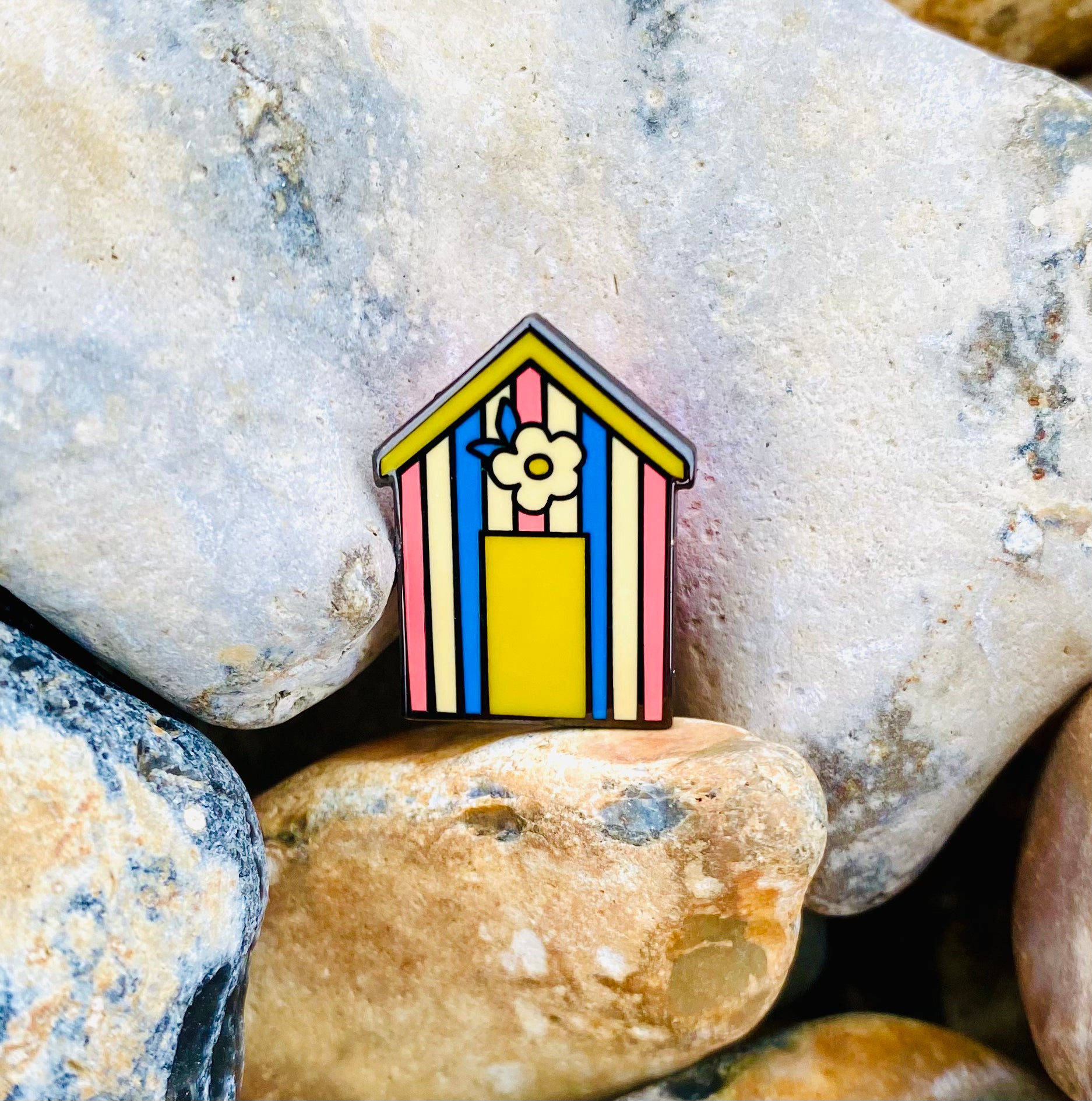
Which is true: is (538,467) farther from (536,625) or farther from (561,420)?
(536,625)

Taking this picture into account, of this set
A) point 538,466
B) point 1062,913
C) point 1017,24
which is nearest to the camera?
point 538,466

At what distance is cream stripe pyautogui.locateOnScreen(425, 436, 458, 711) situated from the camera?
97 cm

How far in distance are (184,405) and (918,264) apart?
2.23ft

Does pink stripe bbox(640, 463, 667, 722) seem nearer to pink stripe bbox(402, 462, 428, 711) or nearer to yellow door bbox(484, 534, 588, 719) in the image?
yellow door bbox(484, 534, 588, 719)

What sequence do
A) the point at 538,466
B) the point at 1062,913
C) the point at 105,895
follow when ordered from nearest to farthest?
the point at 105,895 → the point at 538,466 → the point at 1062,913

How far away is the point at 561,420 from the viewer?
946 millimetres

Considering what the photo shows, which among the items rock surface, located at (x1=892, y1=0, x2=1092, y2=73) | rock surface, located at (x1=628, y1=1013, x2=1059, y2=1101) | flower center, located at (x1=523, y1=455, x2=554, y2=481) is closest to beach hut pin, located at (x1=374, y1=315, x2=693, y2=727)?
flower center, located at (x1=523, y1=455, x2=554, y2=481)

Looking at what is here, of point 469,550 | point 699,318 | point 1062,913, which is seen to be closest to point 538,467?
point 469,550

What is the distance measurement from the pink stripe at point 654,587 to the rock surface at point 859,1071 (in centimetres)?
42

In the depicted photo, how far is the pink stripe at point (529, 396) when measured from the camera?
93 cm

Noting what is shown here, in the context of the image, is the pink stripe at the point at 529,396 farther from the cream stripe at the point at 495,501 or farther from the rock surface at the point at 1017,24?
the rock surface at the point at 1017,24

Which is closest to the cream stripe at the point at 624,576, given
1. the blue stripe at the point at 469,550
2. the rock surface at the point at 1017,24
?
the blue stripe at the point at 469,550

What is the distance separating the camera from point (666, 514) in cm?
97

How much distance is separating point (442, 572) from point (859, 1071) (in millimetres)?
684
